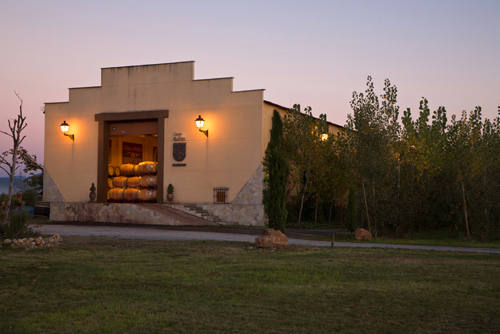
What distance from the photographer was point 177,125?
29531 mm

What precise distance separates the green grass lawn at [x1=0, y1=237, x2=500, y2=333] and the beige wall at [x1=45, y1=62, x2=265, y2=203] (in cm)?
1433

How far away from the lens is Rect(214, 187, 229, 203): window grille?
28.3 m

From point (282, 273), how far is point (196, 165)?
18627mm

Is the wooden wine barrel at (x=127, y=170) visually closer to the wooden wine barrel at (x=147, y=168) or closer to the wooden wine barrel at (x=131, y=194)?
the wooden wine barrel at (x=147, y=168)

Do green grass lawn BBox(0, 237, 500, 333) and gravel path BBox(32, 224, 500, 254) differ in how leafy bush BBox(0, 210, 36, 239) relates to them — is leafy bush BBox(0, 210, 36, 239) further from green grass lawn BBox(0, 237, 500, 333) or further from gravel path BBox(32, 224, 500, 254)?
green grass lawn BBox(0, 237, 500, 333)

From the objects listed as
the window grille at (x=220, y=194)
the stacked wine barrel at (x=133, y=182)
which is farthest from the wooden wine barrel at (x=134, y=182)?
the window grille at (x=220, y=194)

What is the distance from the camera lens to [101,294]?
8.59m

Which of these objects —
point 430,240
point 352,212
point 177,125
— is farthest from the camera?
point 177,125

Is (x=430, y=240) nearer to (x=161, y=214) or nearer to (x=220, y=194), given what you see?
(x=220, y=194)

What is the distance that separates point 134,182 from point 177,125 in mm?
Result: 4528

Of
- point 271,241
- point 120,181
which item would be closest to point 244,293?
point 271,241

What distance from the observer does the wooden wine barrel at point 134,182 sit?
30938 mm

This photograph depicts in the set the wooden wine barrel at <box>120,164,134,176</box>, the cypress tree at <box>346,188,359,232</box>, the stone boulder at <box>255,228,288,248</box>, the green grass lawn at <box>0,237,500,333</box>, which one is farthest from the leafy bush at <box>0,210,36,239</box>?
the wooden wine barrel at <box>120,164,134,176</box>

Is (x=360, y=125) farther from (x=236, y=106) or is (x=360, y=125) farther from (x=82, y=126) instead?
(x=82, y=126)
